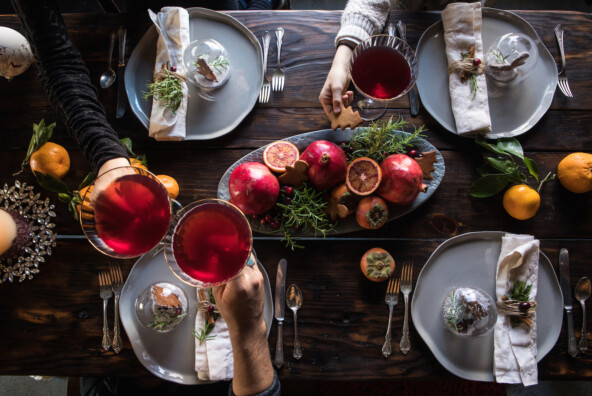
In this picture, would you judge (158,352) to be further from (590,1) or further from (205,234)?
(590,1)

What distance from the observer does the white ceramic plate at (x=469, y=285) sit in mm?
1271

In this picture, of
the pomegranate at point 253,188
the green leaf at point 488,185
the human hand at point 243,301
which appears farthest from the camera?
the green leaf at point 488,185

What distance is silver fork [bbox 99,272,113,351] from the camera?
4.26 feet

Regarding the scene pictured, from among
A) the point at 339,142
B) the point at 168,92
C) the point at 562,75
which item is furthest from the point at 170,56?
the point at 562,75

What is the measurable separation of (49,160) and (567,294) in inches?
70.1

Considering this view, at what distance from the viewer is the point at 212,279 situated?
1061 millimetres

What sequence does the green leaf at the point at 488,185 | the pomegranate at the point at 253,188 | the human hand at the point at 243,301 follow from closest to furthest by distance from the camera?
the human hand at the point at 243,301 → the pomegranate at the point at 253,188 → the green leaf at the point at 488,185

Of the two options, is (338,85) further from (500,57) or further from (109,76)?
(109,76)

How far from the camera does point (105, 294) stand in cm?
132

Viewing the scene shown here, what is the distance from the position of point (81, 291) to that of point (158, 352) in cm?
34

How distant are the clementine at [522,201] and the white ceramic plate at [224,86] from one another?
93 centimetres

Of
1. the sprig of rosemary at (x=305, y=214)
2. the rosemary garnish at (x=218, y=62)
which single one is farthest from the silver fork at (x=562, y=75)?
the rosemary garnish at (x=218, y=62)

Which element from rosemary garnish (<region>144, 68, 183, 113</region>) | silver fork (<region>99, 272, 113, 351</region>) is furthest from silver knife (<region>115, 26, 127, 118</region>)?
silver fork (<region>99, 272, 113, 351</region>)

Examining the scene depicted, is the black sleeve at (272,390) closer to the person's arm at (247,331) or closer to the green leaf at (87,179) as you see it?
the person's arm at (247,331)
